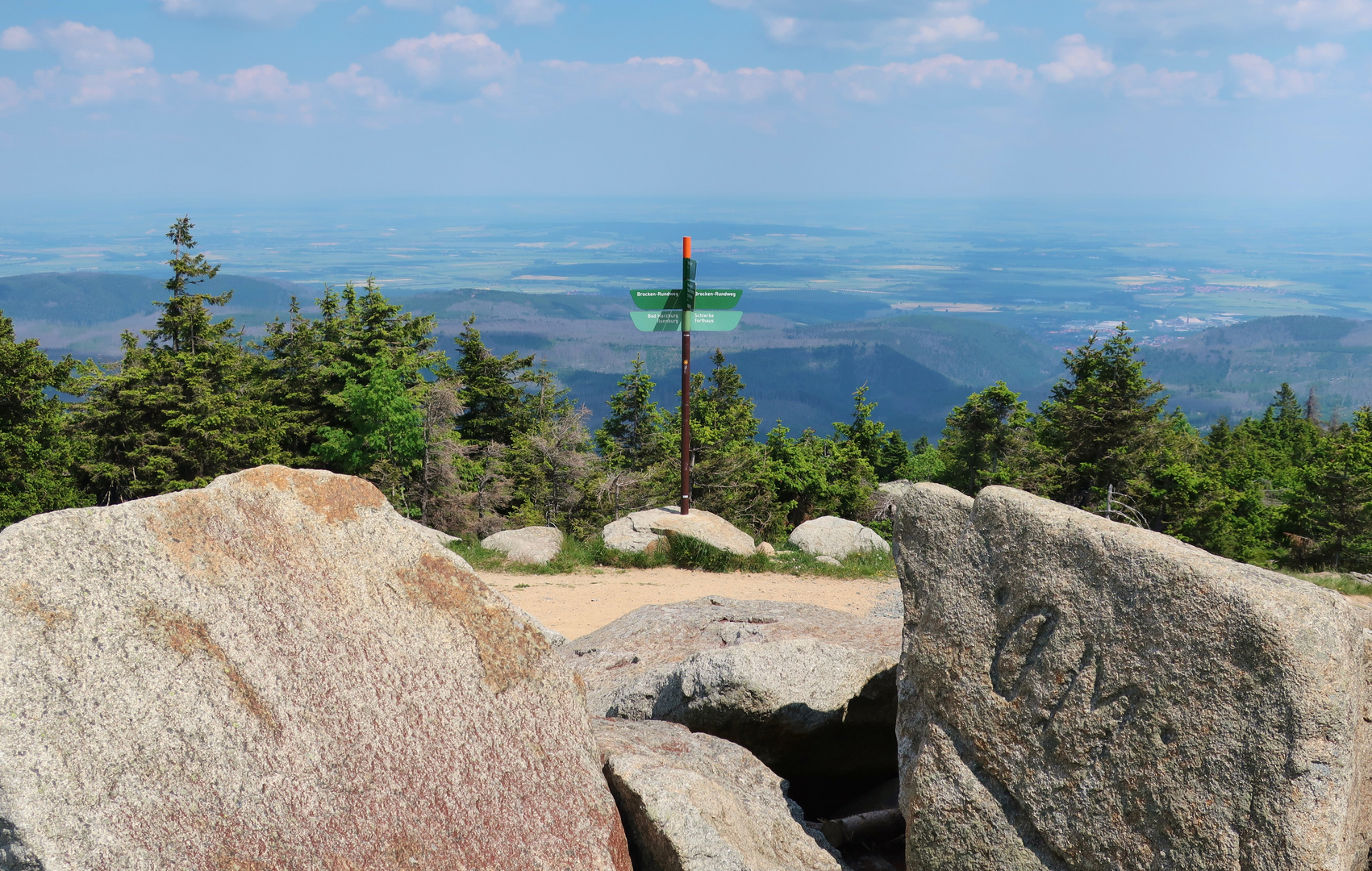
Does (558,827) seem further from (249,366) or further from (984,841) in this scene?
(249,366)

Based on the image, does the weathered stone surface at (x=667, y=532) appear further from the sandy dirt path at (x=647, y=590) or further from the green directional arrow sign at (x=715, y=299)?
the green directional arrow sign at (x=715, y=299)

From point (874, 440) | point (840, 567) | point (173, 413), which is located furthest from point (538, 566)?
point (874, 440)

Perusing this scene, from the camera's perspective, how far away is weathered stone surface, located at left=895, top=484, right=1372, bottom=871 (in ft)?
11.6

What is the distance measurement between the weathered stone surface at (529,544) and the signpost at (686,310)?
248cm

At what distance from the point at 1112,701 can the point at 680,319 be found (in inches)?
493

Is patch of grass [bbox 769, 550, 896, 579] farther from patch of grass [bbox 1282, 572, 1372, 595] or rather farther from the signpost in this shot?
patch of grass [bbox 1282, 572, 1372, 595]

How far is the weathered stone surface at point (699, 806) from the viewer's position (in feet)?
14.0

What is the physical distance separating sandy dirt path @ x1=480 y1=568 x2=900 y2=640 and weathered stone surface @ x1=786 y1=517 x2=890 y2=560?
1421mm

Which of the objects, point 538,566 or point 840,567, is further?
point 538,566

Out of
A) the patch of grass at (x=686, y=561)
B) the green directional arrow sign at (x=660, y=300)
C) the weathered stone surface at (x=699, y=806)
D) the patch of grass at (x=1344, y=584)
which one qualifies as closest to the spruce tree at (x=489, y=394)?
the green directional arrow sign at (x=660, y=300)

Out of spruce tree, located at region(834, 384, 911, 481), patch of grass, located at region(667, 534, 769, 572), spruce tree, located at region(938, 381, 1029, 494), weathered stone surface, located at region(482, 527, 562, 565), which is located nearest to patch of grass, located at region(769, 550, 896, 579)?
patch of grass, located at region(667, 534, 769, 572)

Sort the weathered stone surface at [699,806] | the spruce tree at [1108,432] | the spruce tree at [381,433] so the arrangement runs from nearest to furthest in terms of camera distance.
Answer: the weathered stone surface at [699,806] < the spruce tree at [1108,432] < the spruce tree at [381,433]

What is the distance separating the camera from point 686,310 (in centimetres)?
1598

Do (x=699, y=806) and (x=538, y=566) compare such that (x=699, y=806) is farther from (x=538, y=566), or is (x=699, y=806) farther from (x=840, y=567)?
(x=538, y=566)
